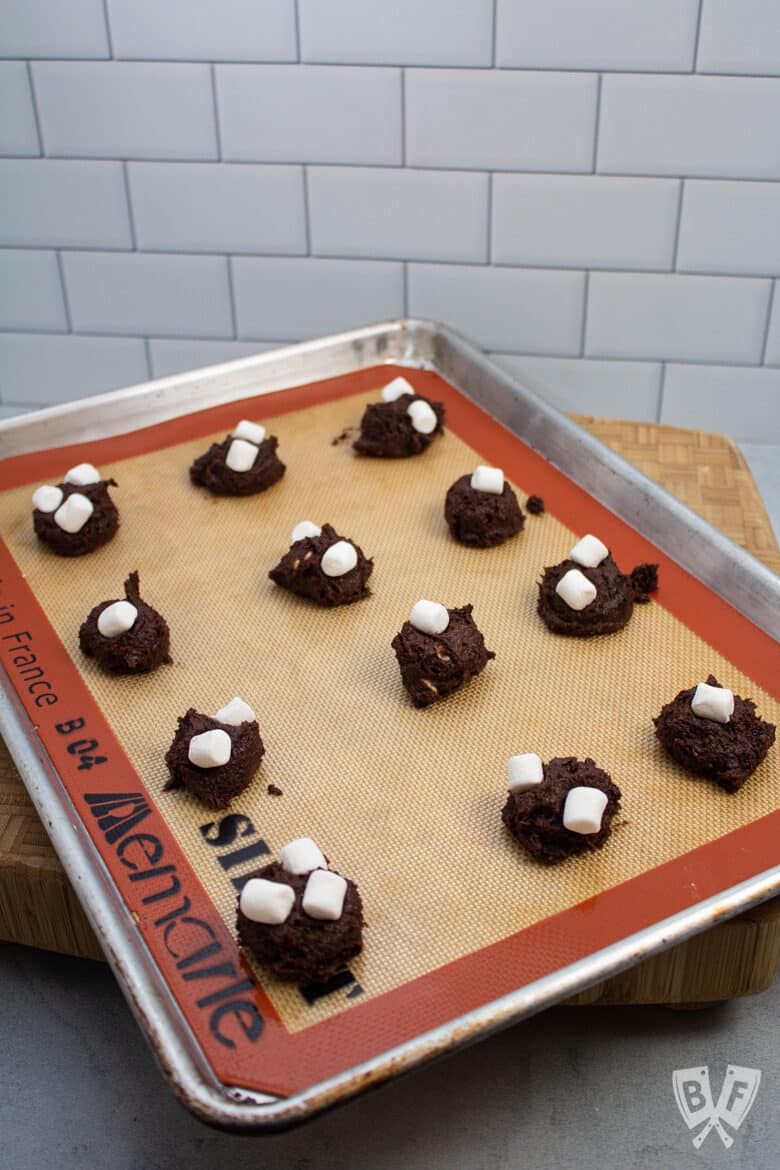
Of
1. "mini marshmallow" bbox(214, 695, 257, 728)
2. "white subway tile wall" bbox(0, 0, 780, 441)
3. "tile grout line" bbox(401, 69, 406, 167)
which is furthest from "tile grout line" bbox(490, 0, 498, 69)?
"mini marshmallow" bbox(214, 695, 257, 728)

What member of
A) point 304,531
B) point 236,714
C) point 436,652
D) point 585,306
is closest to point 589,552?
point 436,652

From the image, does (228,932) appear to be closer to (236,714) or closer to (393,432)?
(236,714)

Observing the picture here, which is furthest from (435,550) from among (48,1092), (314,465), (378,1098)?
(48,1092)

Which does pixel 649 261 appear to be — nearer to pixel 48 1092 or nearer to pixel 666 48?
pixel 666 48

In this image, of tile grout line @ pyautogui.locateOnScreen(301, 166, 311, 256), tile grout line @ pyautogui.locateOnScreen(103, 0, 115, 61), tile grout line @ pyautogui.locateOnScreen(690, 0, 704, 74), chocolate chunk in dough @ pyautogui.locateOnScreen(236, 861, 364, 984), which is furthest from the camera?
tile grout line @ pyautogui.locateOnScreen(301, 166, 311, 256)

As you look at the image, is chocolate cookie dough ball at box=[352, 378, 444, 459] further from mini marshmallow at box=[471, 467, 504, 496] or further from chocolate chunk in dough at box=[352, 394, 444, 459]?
mini marshmallow at box=[471, 467, 504, 496]

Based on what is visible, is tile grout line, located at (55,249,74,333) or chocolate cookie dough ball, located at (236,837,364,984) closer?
chocolate cookie dough ball, located at (236,837,364,984)
